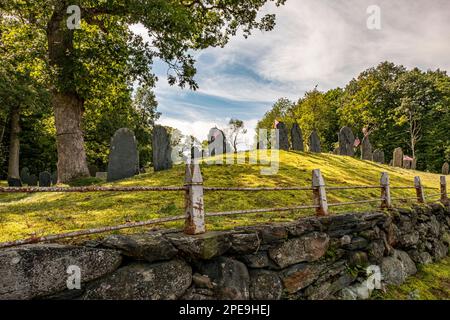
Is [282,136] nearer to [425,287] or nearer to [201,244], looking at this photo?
[425,287]

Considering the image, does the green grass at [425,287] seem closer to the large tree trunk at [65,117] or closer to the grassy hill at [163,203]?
the grassy hill at [163,203]

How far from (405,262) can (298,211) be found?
11.4 feet

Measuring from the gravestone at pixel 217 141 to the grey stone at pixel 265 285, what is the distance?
1343 centimetres

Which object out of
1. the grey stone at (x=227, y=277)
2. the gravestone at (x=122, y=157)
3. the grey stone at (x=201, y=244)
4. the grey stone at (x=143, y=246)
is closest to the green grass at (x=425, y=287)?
the grey stone at (x=227, y=277)

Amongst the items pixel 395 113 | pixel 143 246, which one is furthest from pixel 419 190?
pixel 395 113

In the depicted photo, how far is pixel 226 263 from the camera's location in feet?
13.6

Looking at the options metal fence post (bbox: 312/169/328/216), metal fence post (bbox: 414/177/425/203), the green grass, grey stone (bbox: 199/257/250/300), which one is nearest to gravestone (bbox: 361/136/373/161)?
metal fence post (bbox: 414/177/425/203)

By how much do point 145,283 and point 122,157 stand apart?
792 centimetres

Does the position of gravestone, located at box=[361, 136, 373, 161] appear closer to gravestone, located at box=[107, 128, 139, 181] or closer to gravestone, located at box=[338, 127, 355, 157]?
gravestone, located at box=[338, 127, 355, 157]

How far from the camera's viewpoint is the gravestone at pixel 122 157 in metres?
10.5

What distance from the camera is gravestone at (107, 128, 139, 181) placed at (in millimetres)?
10523

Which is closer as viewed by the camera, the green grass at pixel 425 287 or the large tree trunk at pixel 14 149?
the green grass at pixel 425 287
